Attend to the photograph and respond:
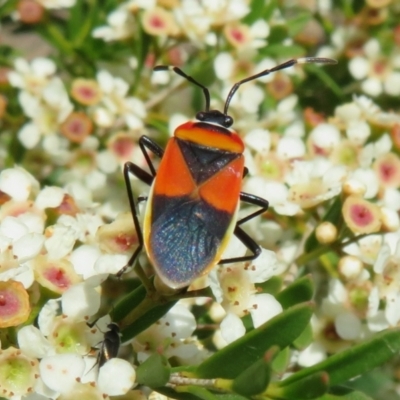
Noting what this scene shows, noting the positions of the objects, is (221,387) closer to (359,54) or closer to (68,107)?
(68,107)

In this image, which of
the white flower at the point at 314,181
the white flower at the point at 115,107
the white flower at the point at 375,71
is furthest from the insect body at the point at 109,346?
the white flower at the point at 375,71

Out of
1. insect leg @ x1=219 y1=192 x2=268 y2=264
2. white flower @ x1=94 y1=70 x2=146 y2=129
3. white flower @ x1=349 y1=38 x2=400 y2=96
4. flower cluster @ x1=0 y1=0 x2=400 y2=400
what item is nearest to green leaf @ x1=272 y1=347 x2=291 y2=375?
flower cluster @ x1=0 y1=0 x2=400 y2=400

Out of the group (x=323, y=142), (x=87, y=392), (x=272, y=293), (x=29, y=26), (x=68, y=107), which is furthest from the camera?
(x=29, y=26)

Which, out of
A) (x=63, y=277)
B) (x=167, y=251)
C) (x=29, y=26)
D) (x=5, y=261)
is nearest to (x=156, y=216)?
(x=167, y=251)

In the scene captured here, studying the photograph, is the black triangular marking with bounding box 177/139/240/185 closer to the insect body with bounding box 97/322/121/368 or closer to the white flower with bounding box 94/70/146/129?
the insect body with bounding box 97/322/121/368

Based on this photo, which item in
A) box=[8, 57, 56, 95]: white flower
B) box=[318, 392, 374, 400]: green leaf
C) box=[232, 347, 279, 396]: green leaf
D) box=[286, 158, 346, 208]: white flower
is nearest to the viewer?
box=[232, 347, 279, 396]: green leaf

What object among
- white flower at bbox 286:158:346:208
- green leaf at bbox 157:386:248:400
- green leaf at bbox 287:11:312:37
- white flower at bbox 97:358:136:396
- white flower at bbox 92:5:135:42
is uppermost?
white flower at bbox 97:358:136:396

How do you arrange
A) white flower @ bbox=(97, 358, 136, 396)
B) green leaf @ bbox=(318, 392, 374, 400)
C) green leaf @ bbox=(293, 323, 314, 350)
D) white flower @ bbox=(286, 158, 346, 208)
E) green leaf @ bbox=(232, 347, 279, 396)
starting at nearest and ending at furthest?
1. green leaf @ bbox=(232, 347, 279, 396)
2. white flower @ bbox=(97, 358, 136, 396)
3. green leaf @ bbox=(318, 392, 374, 400)
4. green leaf @ bbox=(293, 323, 314, 350)
5. white flower @ bbox=(286, 158, 346, 208)

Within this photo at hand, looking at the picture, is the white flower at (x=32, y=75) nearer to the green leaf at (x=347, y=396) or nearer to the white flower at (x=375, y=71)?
the white flower at (x=375, y=71)

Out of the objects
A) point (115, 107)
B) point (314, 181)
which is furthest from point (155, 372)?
point (115, 107)
